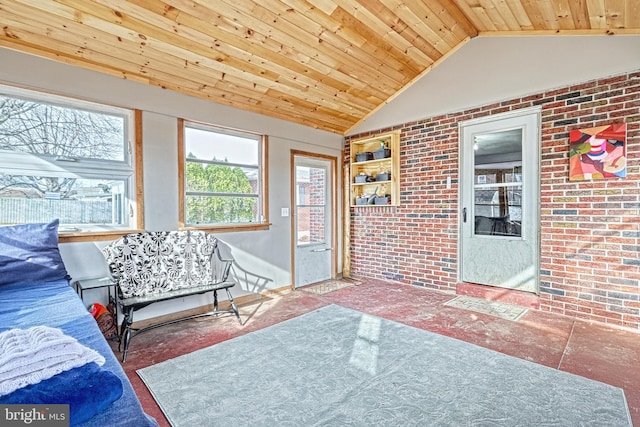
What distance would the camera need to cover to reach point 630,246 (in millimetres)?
3064

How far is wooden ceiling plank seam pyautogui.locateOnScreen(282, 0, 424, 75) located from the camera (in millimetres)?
2949

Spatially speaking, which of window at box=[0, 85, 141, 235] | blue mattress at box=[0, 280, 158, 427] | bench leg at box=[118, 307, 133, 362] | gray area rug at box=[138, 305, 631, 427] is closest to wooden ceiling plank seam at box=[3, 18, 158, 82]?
window at box=[0, 85, 141, 235]

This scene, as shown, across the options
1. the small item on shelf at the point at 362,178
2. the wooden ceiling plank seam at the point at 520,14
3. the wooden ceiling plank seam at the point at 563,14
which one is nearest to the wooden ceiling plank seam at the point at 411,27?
the wooden ceiling plank seam at the point at 520,14

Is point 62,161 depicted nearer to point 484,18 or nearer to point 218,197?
point 218,197

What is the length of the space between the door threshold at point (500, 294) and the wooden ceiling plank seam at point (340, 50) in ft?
9.60

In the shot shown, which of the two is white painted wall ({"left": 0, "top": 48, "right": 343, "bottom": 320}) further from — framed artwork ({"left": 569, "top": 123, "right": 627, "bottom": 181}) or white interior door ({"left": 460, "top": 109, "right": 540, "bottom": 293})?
framed artwork ({"left": 569, "top": 123, "right": 627, "bottom": 181})

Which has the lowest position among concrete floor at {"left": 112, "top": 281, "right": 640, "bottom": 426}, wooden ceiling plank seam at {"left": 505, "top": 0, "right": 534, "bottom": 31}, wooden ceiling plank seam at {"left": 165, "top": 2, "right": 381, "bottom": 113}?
concrete floor at {"left": 112, "top": 281, "right": 640, "bottom": 426}

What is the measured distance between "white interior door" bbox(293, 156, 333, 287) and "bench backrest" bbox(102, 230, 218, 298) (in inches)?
64.5

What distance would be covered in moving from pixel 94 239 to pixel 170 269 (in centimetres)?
71

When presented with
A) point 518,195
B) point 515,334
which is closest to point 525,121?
point 518,195

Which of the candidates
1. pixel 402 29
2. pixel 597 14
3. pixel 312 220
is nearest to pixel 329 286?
pixel 312 220

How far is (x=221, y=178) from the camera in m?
3.95

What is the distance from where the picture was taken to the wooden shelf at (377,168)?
15.7 ft

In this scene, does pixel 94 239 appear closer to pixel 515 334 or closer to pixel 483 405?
pixel 483 405
